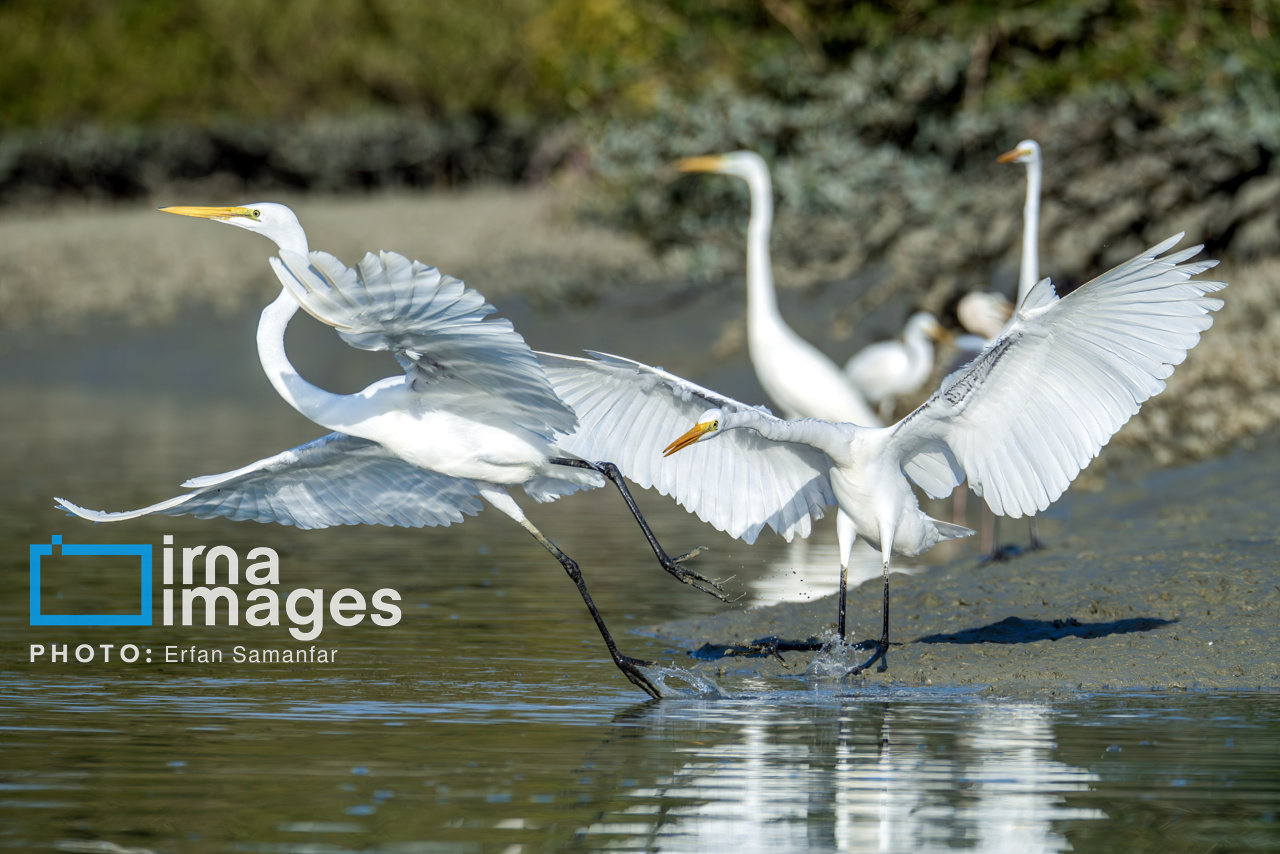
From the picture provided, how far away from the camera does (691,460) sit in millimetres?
7949

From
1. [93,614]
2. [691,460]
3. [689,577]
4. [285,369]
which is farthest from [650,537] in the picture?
[93,614]

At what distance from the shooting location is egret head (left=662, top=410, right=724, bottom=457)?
22.6ft

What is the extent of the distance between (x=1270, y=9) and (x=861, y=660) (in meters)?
9.60

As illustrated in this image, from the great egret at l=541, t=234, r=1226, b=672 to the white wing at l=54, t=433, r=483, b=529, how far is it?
2.25 feet

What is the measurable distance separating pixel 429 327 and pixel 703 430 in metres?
1.17

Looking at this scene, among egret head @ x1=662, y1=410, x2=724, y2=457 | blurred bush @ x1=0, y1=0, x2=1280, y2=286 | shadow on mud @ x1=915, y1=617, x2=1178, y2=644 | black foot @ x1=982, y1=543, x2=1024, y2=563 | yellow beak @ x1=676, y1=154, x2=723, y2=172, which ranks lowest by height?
shadow on mud @ x1=915, y1=617, x2=1178, y2=644

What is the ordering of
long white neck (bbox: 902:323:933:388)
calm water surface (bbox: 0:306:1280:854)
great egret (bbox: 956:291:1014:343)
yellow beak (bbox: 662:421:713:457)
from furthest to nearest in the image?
great egret (bbox: 956:291:1014:343)
long white neck (bbox: 902:323:933:388)
yellow beak (bbox: 662:421:713:457)
calm water surface (bbox: 0:306:1280:854)

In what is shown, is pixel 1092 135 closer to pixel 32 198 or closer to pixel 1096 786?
pixel 1096 786

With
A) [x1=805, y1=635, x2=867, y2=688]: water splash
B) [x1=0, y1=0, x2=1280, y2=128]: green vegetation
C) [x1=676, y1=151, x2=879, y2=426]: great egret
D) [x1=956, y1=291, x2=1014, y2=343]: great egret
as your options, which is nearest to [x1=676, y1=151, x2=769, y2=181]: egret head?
[x1=676, y1=151, x2=879, y2=426]: great egret

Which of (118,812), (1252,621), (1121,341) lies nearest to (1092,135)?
(1252,621)

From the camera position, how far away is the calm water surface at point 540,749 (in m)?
4.89

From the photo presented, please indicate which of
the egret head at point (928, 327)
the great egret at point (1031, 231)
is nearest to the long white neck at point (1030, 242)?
the great egret at point (1031, 231)

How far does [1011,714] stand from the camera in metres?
6.63

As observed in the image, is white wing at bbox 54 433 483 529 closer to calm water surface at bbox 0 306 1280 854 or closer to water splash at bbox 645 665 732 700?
calm water surface at bbox 0 306 1280 854
